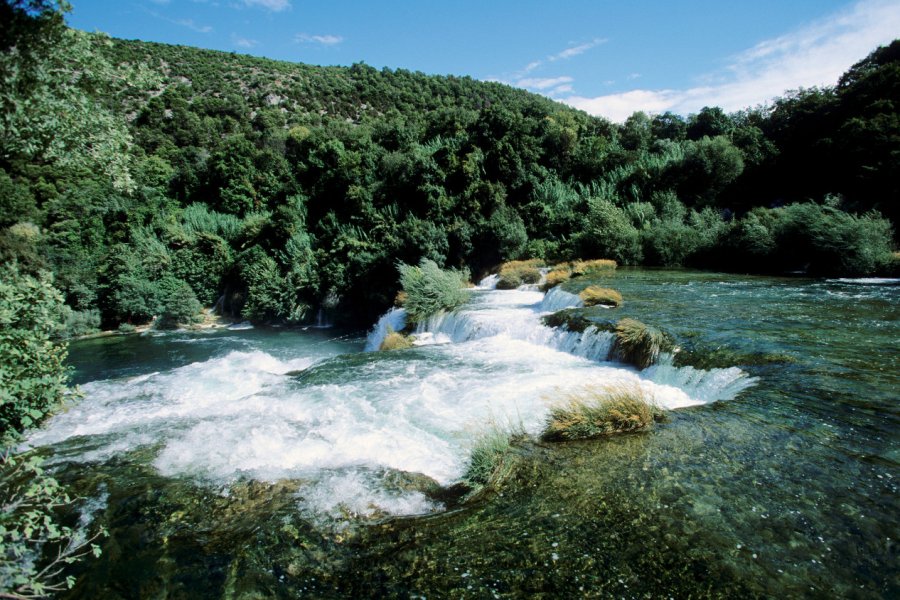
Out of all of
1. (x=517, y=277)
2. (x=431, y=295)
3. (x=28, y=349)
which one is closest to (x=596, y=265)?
(x=517, y=277)

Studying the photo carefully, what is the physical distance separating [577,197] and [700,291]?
15035 mm

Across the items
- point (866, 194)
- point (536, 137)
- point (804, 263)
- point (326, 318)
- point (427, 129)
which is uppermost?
point (427, 129)

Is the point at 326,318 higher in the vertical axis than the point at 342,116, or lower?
lower

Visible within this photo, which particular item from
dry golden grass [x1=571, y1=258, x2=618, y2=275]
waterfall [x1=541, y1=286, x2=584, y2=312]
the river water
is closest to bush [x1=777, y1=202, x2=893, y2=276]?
dry golden grass [x1=571, y1=258, x2=618, y2=275]

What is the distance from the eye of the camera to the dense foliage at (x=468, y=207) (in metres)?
19.9

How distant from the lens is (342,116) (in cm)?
6103

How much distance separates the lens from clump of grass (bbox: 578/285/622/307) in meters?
12.2

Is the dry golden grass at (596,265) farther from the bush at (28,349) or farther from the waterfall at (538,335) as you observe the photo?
the bush at (28,349)

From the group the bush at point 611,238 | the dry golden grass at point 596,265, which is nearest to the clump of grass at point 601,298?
the dry golden grass at point 596,265

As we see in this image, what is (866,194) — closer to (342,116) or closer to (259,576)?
(259,576)

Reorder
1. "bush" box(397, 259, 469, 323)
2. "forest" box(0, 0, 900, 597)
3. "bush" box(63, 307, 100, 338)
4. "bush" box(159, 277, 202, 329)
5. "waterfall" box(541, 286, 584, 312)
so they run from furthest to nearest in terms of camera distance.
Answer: "bush" box(159, 277, 202, 329) < "bush" box(63, 307, 100, 338) < "forest" box(0, 0, 900, 597) < "bush" box(397, 259, 469, 323) < "waterfall" box(541, 286, 584, 312)

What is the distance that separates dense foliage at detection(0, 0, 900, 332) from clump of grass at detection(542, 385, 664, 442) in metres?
14.6

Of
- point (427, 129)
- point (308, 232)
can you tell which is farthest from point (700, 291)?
point (427, 129)

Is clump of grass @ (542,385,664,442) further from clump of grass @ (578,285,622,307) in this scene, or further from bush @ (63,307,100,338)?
bush @ (63,307,100,338)
